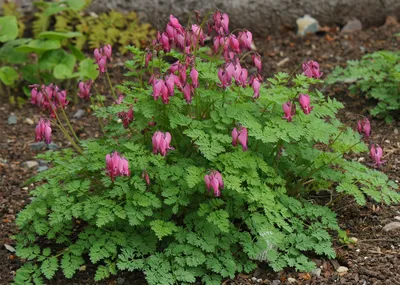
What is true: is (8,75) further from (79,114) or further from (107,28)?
(107,28)

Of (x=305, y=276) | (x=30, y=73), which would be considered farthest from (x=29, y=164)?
(x=305, y=276)

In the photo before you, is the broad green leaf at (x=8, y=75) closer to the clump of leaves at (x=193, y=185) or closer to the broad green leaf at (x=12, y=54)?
the broad green leaf at (x=12, y=54)

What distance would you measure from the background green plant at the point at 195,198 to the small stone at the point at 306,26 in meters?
3.13

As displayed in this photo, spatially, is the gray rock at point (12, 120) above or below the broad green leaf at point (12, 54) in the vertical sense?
below

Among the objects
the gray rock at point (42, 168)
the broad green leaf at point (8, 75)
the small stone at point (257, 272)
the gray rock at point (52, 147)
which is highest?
the small stone at point (257, 272)

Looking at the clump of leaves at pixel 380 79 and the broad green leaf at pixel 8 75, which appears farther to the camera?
the broad green leaf at pixel 8 75

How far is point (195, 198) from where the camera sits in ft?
14.1

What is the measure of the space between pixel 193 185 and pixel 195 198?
36 cm

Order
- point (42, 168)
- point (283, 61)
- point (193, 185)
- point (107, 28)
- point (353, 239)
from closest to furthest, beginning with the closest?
point (193, 185), point (353, 239), point (42, 168), point (283, 61), point (107, 28)

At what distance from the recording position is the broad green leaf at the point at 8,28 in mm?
6324

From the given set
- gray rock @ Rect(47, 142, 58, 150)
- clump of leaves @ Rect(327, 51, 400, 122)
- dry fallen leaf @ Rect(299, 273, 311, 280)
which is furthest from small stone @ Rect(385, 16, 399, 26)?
dry fallen leaf @ Rect(299, 273, 311, 280)

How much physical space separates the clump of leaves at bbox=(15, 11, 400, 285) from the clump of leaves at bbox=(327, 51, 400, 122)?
1414mm

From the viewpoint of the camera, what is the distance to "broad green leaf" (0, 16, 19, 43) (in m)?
6.32

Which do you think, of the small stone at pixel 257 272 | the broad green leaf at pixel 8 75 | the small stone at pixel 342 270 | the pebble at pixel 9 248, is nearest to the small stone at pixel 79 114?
the broad green leaf at pixel 8 75
